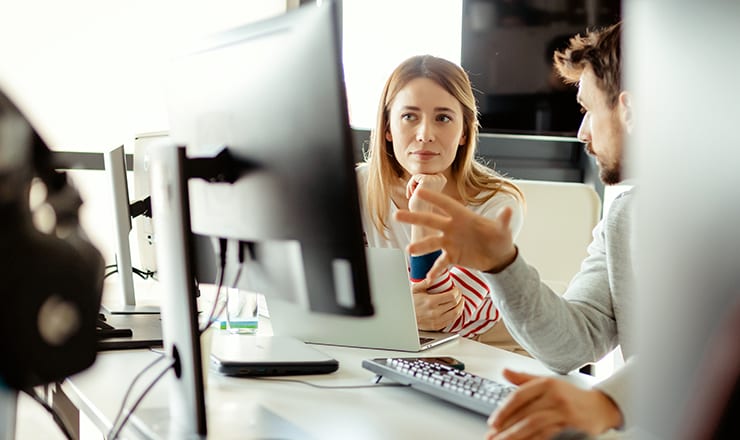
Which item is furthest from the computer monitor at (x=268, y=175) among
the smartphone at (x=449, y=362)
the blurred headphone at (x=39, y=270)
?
the smartphone at (x=449, y=362)

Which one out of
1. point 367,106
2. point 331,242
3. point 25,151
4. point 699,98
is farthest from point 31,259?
point 367,106

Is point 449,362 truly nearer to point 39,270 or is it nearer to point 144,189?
point 39,270

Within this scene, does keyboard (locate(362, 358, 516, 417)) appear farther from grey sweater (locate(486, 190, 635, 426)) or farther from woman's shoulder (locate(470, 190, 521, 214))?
woman's shoulder (locate(470, 190, 521, 214))

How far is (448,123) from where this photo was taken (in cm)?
210

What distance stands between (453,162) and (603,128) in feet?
2.59

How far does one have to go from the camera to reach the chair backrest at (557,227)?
2.17 m

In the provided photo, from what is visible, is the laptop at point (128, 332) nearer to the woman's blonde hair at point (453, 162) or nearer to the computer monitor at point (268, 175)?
the computer monitor at point (268, 175)

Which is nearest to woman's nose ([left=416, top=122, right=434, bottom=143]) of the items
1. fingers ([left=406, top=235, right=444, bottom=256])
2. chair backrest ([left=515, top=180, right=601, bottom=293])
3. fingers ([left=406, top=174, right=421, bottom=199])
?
fingers ([left=406, top=174, right=421, bottom=199])

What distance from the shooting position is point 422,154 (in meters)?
2.05

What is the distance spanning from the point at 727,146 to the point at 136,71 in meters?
2.87

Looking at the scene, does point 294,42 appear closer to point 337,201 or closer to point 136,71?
point 337,201

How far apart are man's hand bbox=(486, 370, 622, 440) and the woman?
1.00 metres

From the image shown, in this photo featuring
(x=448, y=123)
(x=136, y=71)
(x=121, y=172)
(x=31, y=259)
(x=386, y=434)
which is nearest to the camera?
(x=31, y=259)

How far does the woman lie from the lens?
78.9 inches
